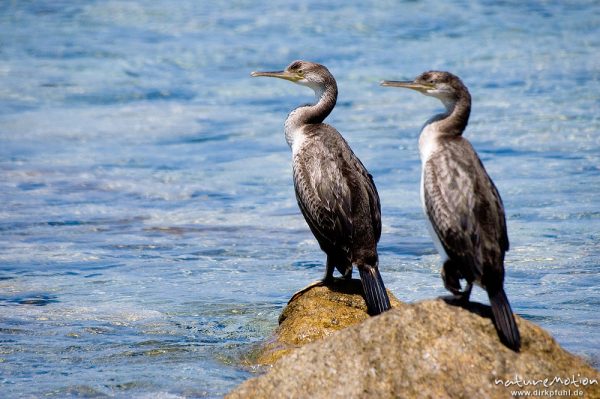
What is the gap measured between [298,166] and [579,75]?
13.0m

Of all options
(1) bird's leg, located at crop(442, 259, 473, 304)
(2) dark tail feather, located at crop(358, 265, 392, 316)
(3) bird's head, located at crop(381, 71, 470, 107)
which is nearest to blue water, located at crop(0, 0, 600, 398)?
(2) dark tail feather, located at crop(358, 265, 392, 316)

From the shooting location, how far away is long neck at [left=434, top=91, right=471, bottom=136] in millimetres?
6844

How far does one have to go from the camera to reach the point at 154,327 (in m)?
8.88

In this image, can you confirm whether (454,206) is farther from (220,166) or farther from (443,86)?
(220,166)

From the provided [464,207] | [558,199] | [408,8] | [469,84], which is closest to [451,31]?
[408,8]

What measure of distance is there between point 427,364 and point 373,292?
168 centimetres

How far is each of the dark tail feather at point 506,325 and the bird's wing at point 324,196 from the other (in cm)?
196

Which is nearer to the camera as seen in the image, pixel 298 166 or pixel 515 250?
pixel 298 166

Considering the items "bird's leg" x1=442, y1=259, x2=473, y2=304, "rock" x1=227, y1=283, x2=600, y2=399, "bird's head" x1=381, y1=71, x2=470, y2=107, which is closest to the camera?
"rock" x1=227, y1=283, x2=600, y2=399

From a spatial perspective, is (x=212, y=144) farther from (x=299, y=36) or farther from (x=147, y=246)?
(x=299, y=36)

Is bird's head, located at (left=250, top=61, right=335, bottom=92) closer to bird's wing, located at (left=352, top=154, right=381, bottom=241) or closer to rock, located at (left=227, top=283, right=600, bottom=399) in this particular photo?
bird's wing, located at (left=352, top=154, right=381, bottom=241)

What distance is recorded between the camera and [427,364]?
19.0 feet

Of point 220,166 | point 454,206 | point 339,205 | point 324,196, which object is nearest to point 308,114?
point 324,196

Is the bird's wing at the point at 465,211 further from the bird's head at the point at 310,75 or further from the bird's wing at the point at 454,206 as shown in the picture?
the bird's head at the point at 310,75
